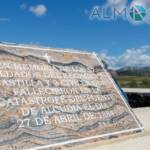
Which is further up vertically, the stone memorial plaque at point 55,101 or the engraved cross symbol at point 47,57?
the engraved cross symbol at point 47,57

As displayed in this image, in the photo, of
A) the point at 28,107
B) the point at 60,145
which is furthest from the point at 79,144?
the point at 28,107

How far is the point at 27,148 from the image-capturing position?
7004 millimetres

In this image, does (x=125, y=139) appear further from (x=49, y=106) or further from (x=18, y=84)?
(x=18, y=84)

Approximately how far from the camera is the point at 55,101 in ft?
27.2

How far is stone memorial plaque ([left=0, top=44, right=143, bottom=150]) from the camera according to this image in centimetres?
732

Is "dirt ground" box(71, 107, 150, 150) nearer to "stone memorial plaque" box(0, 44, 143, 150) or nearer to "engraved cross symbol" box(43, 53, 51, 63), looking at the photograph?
"stone memorial plaque" box(0, 44, 143, 150)

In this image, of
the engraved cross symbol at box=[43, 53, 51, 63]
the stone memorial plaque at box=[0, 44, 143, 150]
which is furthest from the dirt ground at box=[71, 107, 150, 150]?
the engraved cross symbol at box=[43, 53, 51, 63]

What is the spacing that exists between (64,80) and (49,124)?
1.52 meters

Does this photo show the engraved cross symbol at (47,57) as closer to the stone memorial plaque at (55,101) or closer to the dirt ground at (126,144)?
the stone memorial plaque at (55,101)

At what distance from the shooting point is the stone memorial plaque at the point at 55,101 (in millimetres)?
7320

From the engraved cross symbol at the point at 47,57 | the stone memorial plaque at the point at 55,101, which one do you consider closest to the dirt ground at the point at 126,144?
the stone memorial plaque at the point at 55,101

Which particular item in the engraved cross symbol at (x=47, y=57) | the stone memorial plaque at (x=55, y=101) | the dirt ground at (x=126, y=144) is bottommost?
the dirt ground at (x=126, y=144)

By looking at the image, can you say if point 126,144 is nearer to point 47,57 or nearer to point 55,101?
point 55,101

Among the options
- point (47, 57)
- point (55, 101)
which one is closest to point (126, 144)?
point (55, 101)
